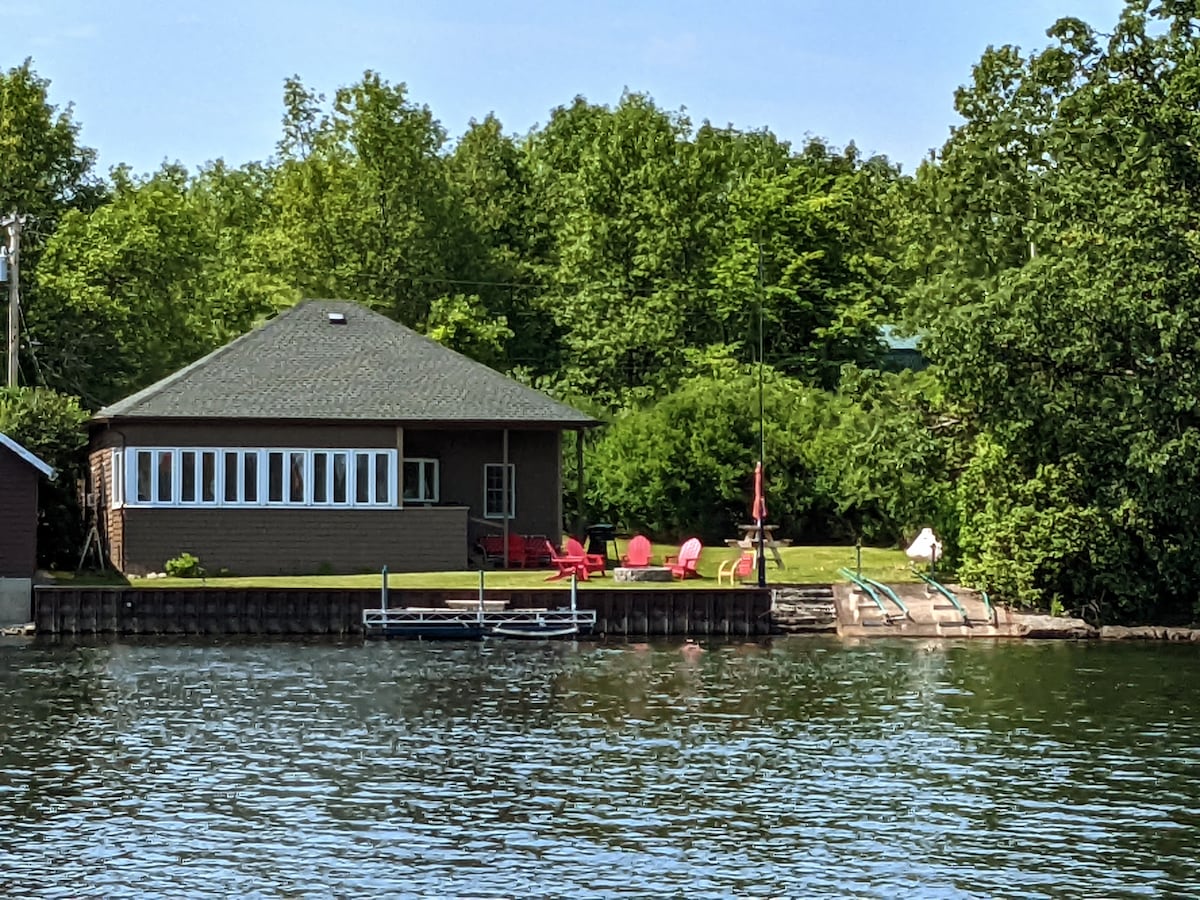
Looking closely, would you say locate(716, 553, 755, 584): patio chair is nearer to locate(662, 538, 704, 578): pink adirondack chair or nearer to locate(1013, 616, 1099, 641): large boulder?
locate(662, 538, 704, 578): pink adirondack chair

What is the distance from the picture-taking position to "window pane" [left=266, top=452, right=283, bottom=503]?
4959 centimetres

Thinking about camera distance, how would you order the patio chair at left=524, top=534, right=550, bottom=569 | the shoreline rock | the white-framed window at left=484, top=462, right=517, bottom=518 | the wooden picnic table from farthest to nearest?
the white-framed window at left=484, top=462, right=517, bottom=518 → the patio chair at left=524, top=534, right=550, bottom=569 → the wooden picnic table → the shoreline rock

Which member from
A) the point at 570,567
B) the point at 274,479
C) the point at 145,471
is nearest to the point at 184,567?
the point at 145,471

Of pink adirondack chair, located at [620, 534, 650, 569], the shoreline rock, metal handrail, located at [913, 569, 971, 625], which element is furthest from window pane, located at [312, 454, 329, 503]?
the shoreline rock

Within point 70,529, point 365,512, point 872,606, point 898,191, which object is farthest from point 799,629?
point 898,191

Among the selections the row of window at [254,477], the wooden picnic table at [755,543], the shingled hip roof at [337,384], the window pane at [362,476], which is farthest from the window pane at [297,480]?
the wooden picnic table at [755,543]

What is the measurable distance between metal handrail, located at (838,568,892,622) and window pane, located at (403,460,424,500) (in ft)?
38.1

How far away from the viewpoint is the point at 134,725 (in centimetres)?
3192

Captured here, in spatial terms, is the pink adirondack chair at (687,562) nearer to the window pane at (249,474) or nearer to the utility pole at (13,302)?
the window pane at (249,474)

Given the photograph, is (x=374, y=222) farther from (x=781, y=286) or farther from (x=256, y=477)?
(x=256, y=477)

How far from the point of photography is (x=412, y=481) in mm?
53188

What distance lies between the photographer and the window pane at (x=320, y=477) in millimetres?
49781

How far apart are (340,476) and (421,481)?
3.67 metres

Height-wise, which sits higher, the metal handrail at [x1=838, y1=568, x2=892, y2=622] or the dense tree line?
the dense tree line
